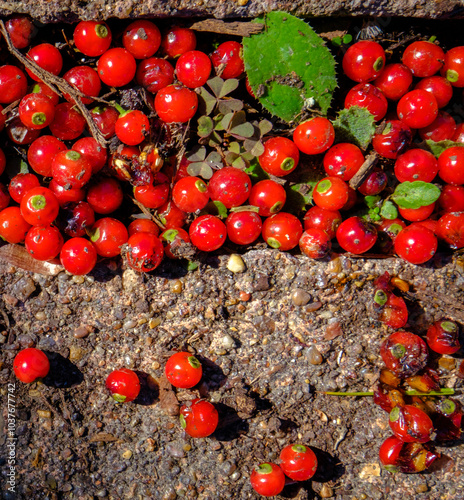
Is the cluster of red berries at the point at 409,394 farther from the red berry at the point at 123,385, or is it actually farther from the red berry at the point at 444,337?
the red berry at the point at 123,385

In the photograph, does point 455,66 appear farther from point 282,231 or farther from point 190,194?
point 190,194

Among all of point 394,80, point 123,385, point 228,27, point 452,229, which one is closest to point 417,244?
point 452,229

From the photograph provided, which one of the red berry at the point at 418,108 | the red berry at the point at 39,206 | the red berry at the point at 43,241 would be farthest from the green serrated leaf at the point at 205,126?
the red berry at the point at 418,108

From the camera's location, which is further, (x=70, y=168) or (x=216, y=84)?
(x=216, y=84)

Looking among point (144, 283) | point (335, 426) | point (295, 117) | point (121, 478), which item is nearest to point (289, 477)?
point (335, 426)

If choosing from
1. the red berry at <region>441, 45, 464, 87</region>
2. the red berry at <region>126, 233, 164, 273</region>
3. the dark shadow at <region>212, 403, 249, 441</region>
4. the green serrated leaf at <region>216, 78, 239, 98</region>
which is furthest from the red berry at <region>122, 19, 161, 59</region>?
the dark shadow at <region>212, 403, 249, 441</region>

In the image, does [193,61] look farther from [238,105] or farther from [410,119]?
[410,119]
